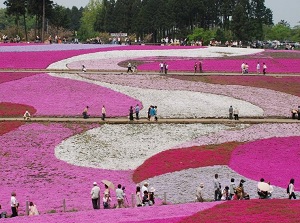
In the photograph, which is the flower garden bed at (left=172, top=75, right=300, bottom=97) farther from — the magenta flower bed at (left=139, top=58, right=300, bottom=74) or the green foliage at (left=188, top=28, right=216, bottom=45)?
the green foliage at (left=188, top=28, right=216, bottom=45)

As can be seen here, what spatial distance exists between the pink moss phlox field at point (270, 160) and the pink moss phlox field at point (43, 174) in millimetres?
7154

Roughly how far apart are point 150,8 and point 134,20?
7771 mm

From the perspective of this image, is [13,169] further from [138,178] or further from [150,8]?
[150,8]

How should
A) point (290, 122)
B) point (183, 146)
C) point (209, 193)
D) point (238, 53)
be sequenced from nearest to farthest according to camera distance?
point (209, 193) → point (183, 146) → point (290, 122) → point (238, 53)

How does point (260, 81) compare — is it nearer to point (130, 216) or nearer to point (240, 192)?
point (240, 192)

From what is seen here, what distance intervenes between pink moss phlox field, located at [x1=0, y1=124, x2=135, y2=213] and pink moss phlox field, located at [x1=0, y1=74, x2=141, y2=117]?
6.72 metres

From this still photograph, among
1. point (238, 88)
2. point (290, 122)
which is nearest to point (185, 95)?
point (238, 88)

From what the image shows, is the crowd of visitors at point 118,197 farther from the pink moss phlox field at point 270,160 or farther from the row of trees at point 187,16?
the row of trees at point 187,16

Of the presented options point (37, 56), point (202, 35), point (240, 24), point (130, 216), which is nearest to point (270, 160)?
point (130, 216)

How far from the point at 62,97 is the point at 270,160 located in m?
24.4

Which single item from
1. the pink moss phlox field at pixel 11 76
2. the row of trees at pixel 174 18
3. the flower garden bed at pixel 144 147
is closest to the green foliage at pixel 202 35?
the row of trees at pixel 174 18

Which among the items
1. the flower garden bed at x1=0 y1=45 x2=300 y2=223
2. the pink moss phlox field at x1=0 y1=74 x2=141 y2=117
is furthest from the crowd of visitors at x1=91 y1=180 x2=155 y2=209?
the pink moss phlox field at x1=0 y1=74 x2=141 y2=117

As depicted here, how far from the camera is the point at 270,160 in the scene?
126 feet

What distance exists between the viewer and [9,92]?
58219mm
